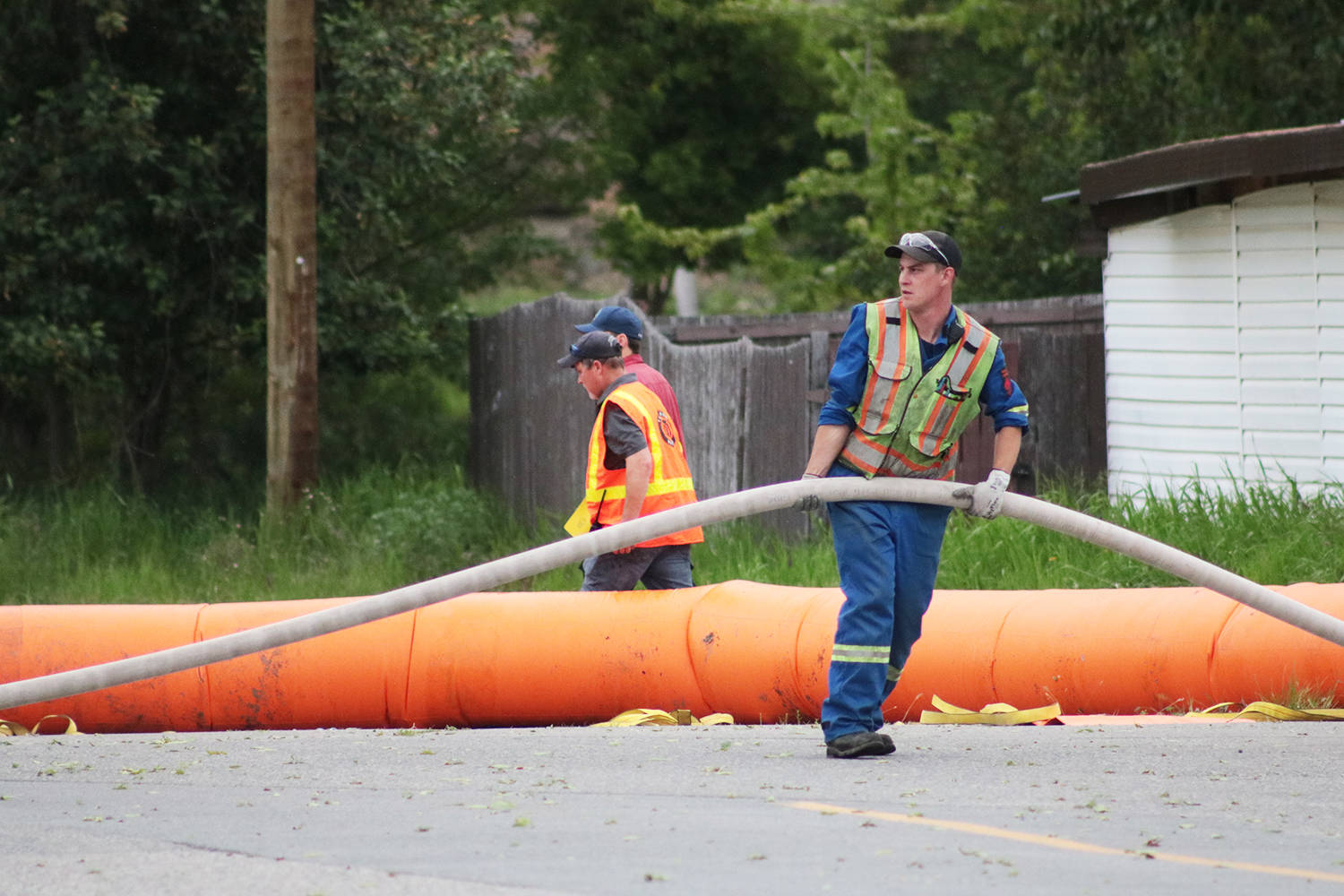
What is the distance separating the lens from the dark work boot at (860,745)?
5516 millimetres

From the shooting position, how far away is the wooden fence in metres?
11.1

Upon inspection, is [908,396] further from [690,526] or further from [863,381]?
[690,526]

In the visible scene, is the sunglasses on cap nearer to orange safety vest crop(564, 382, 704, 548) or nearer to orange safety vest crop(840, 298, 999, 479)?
orange safety vest crop(840, 298, 999, 479)

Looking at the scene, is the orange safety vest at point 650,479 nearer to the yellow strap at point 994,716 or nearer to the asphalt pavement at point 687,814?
the asphalt pavement at point 687,814

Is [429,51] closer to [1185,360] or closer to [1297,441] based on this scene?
[1185,360]

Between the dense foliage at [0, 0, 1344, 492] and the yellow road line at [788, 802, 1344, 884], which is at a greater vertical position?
the dense foliage at [0, 0, 1344, 492]

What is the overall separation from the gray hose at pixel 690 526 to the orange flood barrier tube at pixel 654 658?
36.7 inches

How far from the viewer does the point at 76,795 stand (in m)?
5.28

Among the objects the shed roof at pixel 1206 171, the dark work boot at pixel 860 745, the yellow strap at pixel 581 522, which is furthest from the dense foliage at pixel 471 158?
the dark work boot at pixel 860 745

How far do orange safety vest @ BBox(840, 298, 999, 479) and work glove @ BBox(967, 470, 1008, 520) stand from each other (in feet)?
0.65

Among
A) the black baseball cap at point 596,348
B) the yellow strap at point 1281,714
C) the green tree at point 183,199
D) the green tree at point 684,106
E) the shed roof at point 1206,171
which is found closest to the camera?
the yellow strap at point 1281,714

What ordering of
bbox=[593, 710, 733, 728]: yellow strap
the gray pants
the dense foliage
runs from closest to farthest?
bbox=[593, 710, 733, 728]: yellow strap < the gray pants < the dense foliage

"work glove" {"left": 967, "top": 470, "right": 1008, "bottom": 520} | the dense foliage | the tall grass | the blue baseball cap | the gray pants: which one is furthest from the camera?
the dense foliage

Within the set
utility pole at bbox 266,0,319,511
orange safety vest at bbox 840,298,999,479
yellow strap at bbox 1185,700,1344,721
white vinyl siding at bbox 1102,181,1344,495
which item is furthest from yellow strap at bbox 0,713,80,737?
white vinyl siding at bbox 1102,181,1344,495
